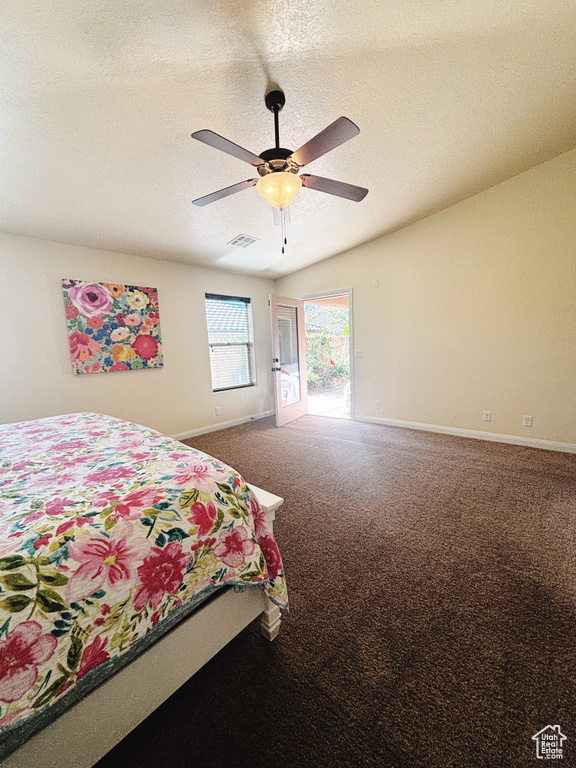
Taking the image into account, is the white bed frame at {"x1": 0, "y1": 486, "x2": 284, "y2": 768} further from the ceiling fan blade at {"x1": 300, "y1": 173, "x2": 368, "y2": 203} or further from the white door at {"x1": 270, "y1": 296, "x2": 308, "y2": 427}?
the white door at {"x1": 270, "y1": 296, "x2": 308, "y2": 427}

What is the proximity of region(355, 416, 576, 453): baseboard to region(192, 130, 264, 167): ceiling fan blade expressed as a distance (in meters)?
3.47

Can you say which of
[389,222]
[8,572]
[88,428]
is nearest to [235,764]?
[8,572]

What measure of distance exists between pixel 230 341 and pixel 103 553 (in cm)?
387

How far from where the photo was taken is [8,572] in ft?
2.02

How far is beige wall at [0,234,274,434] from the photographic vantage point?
2615 millimetres

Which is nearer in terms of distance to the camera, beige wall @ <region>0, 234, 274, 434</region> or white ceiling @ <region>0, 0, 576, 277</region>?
white ceiling @ <region>0, 0, 576, 277</region>

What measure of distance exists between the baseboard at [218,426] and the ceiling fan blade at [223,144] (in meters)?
3.16

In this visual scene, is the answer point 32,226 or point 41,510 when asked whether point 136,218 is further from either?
point 41,510

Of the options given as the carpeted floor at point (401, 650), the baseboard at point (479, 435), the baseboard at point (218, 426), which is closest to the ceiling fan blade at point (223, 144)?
the carpeted floor at point (401, 650)

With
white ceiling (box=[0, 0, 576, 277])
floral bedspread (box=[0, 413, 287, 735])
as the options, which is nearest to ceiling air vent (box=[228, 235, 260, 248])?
white ceiling (box=[0, 0, 576, 277])

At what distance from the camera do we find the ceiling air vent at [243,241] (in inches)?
129

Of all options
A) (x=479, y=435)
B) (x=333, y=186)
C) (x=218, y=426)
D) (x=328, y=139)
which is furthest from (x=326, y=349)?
(x=328, y=139)

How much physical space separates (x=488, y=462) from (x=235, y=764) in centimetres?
285

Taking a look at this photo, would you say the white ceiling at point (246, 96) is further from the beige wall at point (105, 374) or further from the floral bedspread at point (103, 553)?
the floral bedspread at point (103, 553)
